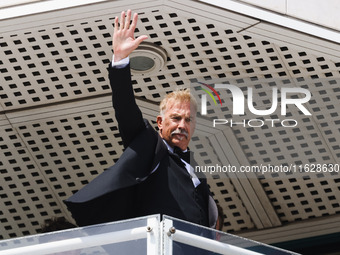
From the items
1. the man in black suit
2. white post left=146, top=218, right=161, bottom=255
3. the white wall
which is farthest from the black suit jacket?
the white wall

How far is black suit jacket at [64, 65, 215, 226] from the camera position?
5039 mm

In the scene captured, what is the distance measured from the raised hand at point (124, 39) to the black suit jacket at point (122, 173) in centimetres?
9

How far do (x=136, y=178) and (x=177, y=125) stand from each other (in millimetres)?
441

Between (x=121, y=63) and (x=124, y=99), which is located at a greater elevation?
(x=121, y=63)

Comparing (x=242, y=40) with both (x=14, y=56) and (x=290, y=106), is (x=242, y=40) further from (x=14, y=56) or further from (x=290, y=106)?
(x=14, y=56)

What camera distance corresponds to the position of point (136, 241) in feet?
15.2

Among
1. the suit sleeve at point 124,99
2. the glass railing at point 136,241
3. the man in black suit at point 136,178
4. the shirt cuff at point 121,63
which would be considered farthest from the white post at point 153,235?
the shirt cuff at point 121,63

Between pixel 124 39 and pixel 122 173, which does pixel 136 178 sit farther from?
pixel 124 39

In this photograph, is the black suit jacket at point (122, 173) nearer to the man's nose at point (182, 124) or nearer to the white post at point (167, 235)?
the man's nose at point (182, 124)

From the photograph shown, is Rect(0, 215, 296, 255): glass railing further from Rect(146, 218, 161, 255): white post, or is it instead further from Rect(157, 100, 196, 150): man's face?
Rect(157, 100, 196, 150): man's face

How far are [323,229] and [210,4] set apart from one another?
6.33 feet

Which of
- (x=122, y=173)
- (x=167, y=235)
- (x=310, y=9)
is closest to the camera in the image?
(x=167, y=235)

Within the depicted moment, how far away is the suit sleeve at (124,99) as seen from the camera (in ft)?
16.7

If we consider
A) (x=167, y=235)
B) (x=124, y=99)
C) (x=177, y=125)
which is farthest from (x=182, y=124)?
(x=167, y=235)
